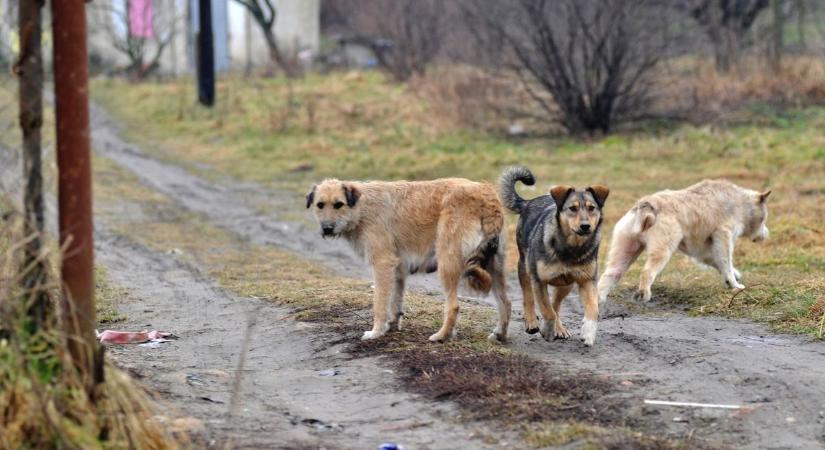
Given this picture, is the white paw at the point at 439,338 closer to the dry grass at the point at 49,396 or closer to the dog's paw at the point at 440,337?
the dog's paw at the point at 440,337

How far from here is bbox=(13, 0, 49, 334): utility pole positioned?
5.55 meters

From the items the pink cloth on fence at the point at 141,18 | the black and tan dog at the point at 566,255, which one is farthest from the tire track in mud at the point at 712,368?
the pink cloth on fence at the point at 141,18

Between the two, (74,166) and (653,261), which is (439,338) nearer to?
(653,261)

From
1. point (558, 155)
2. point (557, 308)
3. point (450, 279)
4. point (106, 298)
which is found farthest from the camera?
point (558, 155)

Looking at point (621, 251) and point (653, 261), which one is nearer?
point (653, 261)

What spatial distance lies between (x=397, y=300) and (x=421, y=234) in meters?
0.59

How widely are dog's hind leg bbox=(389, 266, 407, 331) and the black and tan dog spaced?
0.96 meters

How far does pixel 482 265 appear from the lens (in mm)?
8641

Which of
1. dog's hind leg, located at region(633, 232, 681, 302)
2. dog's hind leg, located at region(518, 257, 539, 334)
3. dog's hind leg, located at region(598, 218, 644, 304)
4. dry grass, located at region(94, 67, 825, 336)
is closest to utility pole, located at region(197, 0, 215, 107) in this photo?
dry grass, located at region(94, 67, 825, 336)

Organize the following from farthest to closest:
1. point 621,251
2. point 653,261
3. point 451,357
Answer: point 621,251
point 653,261
point 451,357

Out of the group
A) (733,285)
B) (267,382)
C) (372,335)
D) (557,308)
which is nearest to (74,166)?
(267,382)

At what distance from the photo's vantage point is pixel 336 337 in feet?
28.9

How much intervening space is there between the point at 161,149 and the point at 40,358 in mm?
22220

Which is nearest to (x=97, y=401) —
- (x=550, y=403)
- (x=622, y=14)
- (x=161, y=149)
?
(x=550, y=403)
